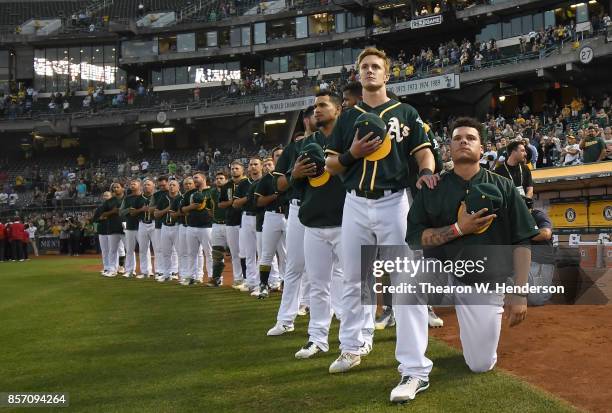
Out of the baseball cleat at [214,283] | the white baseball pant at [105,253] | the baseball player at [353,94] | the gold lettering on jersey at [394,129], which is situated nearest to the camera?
the gold lettering on jersey at [394,129]

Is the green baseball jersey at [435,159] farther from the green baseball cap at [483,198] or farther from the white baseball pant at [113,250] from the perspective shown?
the white baseball pant at [113,250]

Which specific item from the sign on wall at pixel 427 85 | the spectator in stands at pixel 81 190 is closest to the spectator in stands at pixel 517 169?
the sign on wall at pixel 427 85

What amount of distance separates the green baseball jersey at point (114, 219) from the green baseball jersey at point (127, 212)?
424mm

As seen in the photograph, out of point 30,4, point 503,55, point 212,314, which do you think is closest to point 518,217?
point 212,314

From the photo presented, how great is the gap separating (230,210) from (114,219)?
17.7ft

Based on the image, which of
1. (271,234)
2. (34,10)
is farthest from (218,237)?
(34,10)

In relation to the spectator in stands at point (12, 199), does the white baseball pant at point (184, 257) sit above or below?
below

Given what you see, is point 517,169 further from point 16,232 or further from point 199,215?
point 16,232

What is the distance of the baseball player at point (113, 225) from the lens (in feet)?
50.8

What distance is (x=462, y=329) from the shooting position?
4.56 m

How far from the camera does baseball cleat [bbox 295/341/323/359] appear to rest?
531cm

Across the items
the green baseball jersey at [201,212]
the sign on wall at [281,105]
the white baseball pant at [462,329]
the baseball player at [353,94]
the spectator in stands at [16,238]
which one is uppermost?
the sign on wall at [281,105]

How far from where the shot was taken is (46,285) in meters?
13.0

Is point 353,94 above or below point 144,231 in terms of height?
above
